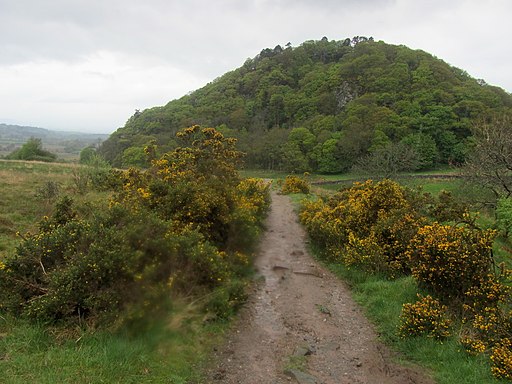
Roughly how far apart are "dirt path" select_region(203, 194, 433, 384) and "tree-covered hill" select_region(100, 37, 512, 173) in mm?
29266

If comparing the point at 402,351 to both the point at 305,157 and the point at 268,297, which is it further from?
the point at 305,157

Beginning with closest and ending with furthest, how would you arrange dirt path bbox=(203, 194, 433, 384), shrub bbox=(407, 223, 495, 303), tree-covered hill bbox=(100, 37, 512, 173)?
dirt path bbox=(203, 194, 433, 384), shrub bbox=(407, 223, 495, 303), tree-covered hill bbox=(100, 37, 512, 173)

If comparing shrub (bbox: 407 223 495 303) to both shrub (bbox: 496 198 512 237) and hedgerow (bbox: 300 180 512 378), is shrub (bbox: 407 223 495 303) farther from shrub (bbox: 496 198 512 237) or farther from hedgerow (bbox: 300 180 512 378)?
shrub (bbox: 496 198 512 237)

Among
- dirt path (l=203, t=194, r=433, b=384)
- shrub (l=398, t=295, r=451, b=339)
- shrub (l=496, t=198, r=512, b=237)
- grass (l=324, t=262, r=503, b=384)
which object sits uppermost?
shrub (l=496, t=198, r=512, b=237)

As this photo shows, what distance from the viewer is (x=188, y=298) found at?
7.02 metres

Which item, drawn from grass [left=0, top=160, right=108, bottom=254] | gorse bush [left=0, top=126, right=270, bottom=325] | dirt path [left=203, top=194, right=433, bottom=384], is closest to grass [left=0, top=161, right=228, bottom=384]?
gorse bush [left=0, top=126, right=270, bottom=325]

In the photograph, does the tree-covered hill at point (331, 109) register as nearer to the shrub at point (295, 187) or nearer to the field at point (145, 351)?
the shrub at point (295, 187)

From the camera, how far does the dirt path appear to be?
5.84 metres

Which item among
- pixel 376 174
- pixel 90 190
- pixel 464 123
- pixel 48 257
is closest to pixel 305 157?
pixel 464 123

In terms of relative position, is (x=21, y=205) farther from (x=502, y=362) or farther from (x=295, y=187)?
(x=295, y=187)

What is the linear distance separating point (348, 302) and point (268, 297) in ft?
6.71

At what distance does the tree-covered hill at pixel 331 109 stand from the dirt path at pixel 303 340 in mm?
29266

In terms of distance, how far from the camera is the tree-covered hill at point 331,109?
56.4 m

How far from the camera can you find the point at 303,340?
707 cm
